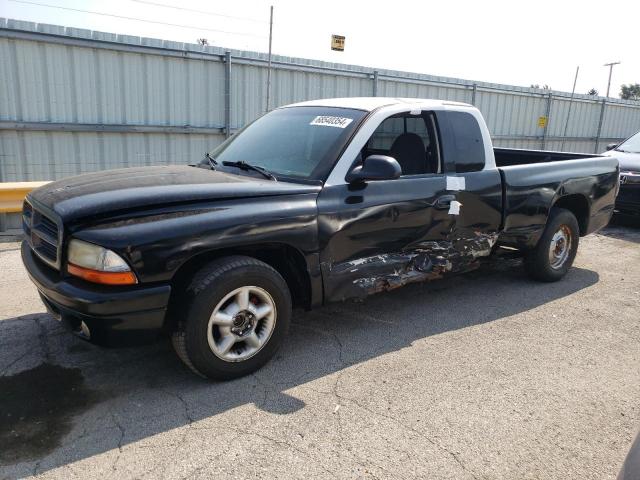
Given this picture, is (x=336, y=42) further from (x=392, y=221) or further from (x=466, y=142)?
(x=392, y=221)

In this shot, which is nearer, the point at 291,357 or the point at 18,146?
the point at 291,357

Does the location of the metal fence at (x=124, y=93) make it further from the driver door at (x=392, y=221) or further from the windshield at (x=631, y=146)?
the driver door at (x=392, y=221)

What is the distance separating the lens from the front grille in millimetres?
3152

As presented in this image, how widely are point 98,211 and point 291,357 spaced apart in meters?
1.70

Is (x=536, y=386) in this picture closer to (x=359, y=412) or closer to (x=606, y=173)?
(x=359, y=412)

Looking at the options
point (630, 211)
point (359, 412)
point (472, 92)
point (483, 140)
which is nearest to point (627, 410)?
point (359, 412)

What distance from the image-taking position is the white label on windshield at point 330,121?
412 cm

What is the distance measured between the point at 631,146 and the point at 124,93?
945 cm

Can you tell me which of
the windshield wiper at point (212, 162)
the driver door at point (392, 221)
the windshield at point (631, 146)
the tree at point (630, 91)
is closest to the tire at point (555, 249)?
the driver door at point (392, 221)

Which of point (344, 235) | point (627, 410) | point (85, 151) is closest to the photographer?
point (627, 410)

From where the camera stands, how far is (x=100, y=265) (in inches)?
115

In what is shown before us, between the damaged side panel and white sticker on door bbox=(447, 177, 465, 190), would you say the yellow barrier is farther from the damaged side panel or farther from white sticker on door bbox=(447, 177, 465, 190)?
white sticker on door bbox=(447, 177, 465, 190)

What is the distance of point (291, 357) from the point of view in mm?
3871

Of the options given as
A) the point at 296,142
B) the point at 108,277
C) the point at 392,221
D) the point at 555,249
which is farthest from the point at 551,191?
the point at 108,277
